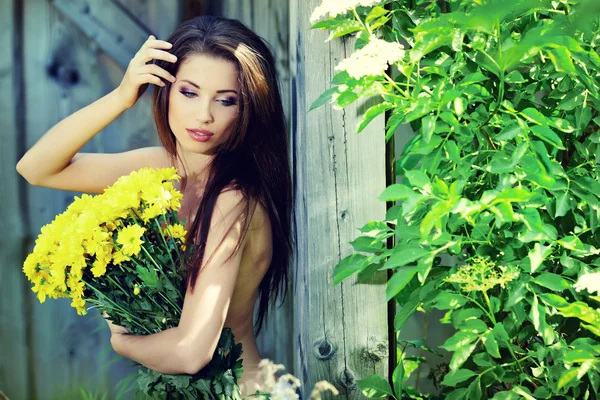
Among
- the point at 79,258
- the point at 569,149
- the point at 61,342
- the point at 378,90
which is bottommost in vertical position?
the point at 61,342

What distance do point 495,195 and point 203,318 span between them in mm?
839

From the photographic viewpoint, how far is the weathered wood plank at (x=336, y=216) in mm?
1815

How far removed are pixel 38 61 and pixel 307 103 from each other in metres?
1.03

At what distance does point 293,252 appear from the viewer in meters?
2.04

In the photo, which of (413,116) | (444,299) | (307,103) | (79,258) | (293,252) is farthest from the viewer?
(293,252)

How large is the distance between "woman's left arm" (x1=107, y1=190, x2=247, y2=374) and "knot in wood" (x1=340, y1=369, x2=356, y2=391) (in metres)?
0.38

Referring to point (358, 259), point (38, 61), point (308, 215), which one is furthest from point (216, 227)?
point (38, 61)

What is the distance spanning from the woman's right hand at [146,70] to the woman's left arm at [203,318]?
0.43m

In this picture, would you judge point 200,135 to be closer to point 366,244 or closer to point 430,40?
point 366,244

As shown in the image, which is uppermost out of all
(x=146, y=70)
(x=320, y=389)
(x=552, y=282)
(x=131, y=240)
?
(x=146, y=70)

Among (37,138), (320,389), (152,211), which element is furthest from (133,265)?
(37,138)

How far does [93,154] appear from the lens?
2061 millimetres

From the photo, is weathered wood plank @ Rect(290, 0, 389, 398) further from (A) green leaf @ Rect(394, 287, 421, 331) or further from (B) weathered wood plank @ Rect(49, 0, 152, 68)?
(B) weathered wood plank @ Rect(49, 0, 152, 68)

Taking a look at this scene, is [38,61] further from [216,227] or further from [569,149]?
[569,149]
